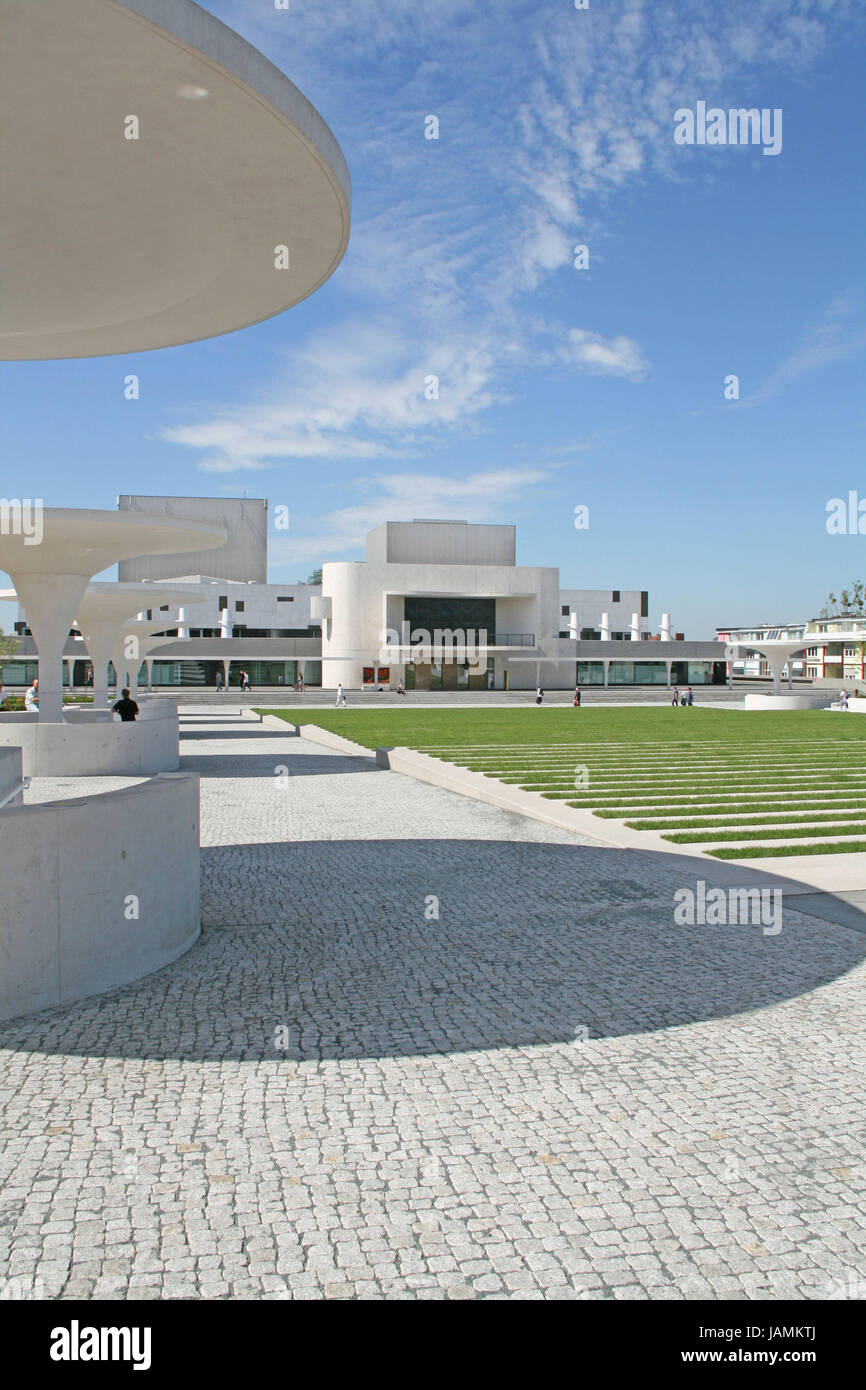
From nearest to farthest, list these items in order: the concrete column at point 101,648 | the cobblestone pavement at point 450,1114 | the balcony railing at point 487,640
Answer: the cobblestone pavement at point 450,1114 → the concrete column at point 101,648 → the balcony railing at point 487,640

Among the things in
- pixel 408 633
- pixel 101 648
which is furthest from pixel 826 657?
pixel 101 648

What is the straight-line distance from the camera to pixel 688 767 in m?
19.2

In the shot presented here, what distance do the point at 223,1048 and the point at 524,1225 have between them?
7.39ft

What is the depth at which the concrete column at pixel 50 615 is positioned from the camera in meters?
18.0

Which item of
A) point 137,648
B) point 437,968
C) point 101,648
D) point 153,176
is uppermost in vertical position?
point 153,176

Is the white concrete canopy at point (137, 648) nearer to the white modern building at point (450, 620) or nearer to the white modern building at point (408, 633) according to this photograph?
the white modern building at point (408, 633)

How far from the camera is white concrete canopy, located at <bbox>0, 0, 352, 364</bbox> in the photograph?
3932 millimetres

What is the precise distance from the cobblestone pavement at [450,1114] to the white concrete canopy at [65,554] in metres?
9.29

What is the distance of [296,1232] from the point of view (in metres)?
3.46

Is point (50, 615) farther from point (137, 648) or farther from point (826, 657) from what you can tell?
point (826, 657)

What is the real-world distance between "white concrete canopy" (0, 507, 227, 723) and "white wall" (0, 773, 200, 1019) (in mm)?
9669

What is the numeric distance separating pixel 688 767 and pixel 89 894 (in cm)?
1512

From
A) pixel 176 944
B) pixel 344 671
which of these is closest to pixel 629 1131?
pixel 176 944

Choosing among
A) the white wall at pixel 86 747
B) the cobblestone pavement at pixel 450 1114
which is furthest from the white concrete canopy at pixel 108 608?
the cobblestone pavement at pixel 450 1114
